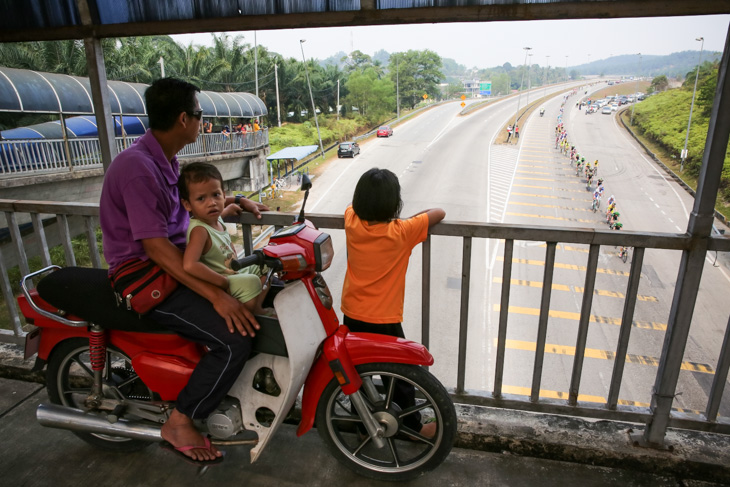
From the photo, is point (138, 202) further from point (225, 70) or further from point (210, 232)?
point (225, 70)

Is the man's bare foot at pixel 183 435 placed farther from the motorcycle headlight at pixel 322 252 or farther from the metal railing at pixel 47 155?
the metal railing at pixel 47 155

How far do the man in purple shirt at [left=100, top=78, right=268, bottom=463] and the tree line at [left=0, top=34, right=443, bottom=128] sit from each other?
868cm

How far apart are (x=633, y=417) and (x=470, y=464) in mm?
788

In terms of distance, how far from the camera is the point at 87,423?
1990 millimetres

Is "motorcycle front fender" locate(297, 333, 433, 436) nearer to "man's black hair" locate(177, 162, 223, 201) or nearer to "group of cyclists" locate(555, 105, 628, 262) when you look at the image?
"man's black hair" locate(177, 162, 223, 201)

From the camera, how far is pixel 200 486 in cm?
195

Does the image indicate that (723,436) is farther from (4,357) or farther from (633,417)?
(4,357)

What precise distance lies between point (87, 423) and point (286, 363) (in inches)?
37.9

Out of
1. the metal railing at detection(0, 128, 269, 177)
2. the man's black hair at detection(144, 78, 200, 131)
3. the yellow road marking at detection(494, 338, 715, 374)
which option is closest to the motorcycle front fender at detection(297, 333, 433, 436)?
the man's black hair at detection(144, 78, 200, 131)

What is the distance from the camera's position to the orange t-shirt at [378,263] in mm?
1905

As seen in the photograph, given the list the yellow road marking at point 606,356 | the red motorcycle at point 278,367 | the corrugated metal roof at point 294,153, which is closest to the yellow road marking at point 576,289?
the yellow road marking at point 606,356

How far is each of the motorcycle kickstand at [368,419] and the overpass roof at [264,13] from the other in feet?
5.25

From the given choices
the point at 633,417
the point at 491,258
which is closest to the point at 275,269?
the point at 633,417

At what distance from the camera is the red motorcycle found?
5.76ft
